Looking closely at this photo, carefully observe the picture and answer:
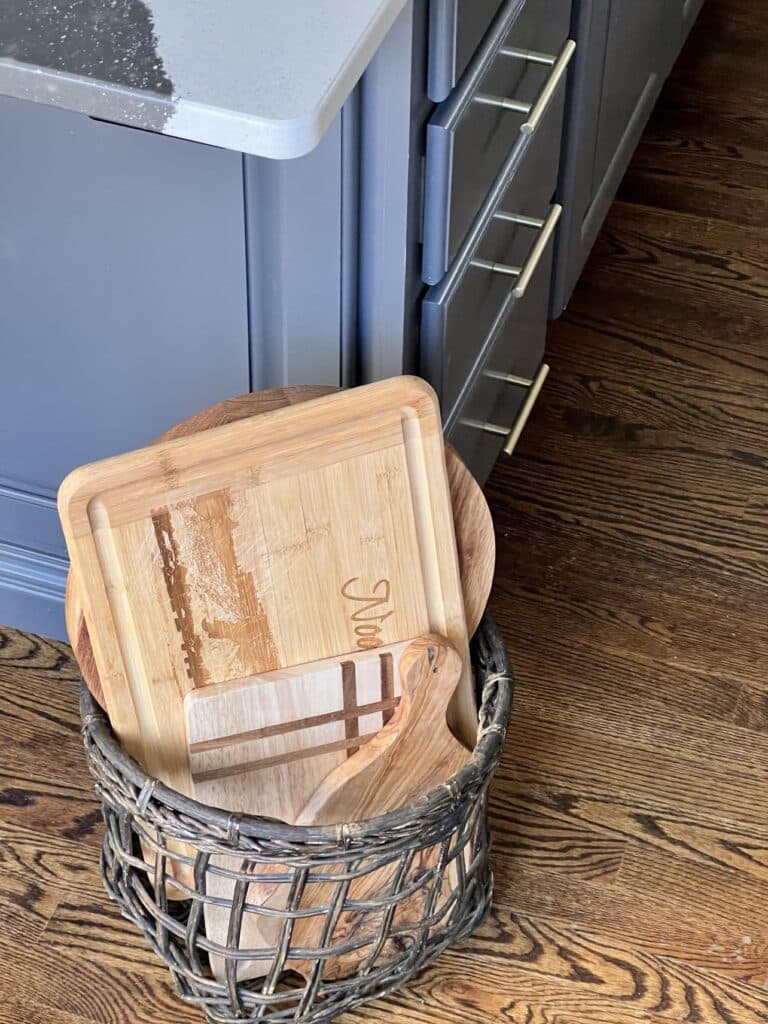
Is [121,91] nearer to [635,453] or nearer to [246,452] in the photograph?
[246,452]

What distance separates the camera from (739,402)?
1.86 meters

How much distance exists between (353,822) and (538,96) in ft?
2.46

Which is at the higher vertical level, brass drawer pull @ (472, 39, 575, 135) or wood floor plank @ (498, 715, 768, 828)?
brass drawer pull @ (472, 39, 575, 135)

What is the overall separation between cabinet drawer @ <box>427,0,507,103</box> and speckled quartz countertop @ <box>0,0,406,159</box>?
6.0 inches

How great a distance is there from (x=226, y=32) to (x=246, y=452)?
0.99 feet

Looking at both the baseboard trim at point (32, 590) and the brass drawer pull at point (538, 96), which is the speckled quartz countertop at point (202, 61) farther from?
the baseboard trim at point (32, 590)

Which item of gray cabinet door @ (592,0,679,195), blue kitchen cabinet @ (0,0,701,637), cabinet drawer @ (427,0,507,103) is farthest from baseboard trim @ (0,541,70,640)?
gray cabinet door @ (592,0,679,195)

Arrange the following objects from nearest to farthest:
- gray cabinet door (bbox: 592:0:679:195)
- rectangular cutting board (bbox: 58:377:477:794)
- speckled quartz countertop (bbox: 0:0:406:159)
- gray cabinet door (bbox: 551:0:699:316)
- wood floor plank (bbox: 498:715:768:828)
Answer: speckled quartz countertop (bbox: 0:0:406:159)
rectangular cutting board (bbox: 58:377:477:794)
wood floor plank (bbox: 498:715:768:828)
gray cabinet door (bbox: 551:0:699:316)
gray cabinet door (bbox: 592:0:679:195)

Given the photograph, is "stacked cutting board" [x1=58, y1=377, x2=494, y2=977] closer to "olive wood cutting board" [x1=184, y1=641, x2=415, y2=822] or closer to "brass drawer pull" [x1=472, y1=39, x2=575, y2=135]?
"olive wood cutting board" [x1=184, y1=641, x2=415, y2=822]

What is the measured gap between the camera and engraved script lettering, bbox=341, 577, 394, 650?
3.57 ft

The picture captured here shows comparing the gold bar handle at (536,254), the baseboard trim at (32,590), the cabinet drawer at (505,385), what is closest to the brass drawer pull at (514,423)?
the cabinet drawer at (505,385)

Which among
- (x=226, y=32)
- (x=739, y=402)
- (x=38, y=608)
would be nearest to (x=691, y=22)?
(x=739, y=402)

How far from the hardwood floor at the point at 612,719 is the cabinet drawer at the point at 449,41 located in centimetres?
69

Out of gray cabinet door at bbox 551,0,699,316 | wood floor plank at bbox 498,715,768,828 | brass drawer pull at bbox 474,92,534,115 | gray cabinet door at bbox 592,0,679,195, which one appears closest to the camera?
brass drawer pull at bbox 474,92,534,115
